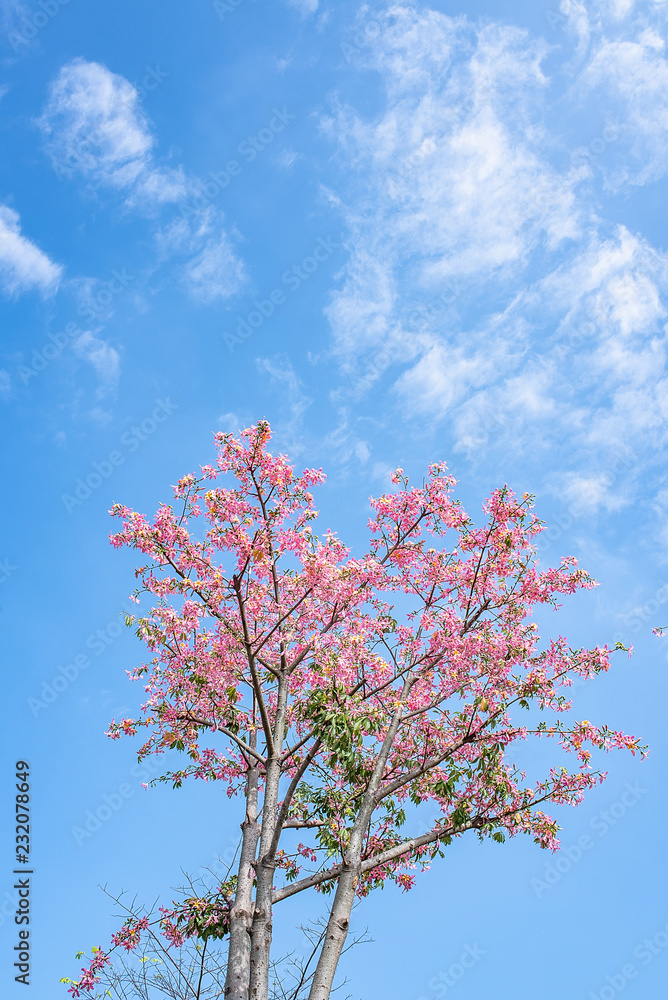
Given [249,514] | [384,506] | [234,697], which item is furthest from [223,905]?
[384,506]

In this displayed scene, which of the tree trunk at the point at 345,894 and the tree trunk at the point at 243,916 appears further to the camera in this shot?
the tree trunk at the point at 243,916

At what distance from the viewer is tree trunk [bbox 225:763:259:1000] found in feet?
28.4

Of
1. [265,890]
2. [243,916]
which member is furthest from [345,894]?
[243,916]

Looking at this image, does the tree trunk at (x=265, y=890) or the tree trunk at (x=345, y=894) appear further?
the tree trunk at (x=265, y=890)

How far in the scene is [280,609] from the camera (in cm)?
1038

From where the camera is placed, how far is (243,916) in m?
9.22

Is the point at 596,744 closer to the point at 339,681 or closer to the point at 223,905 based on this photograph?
the point at 339,681

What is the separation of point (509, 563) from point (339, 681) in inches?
118

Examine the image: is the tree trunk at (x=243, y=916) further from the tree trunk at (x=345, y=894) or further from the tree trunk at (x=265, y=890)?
the tree trunk at (x=345, y=894)

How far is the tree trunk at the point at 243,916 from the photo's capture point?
8656mm

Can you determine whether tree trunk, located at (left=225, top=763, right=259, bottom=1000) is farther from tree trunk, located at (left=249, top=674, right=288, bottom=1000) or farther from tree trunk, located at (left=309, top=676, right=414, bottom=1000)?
tree trunk, located at (left=309, top=676, right=414, bottom=1000)

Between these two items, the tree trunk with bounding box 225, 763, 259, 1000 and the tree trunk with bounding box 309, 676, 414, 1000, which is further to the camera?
the tree trunk with bounding box 225, 763, 259, 1000

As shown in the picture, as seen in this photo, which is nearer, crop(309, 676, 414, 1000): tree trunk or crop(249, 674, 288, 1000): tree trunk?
crop(309, 676, 414, 1000): tree trunk

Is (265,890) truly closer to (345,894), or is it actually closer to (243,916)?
(243,916)
